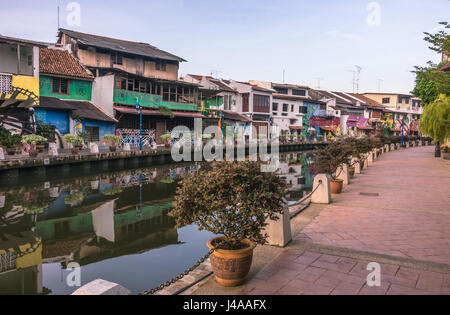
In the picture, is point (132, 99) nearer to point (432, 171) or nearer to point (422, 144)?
point (432, 171)

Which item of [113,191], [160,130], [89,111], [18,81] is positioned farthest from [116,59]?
[113,191]

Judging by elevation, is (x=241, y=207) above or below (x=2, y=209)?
above

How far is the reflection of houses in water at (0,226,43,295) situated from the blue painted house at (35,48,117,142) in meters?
17.9

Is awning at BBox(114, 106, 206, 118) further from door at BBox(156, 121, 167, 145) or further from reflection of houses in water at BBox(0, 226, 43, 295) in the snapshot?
reflection of houses in water at BBox(0, 226, 43, 295)

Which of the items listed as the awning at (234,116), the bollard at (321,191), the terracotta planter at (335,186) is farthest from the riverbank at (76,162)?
the awning at (234,116)

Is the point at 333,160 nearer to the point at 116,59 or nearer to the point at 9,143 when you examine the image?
the point at 9,143

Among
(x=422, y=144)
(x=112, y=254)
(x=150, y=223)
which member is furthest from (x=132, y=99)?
(x=422, y=144)

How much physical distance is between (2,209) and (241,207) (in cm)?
1071

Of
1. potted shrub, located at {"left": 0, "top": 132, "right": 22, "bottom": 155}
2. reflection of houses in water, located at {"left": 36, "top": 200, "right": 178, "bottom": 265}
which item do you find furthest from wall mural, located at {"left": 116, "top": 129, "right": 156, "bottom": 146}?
reflection of houses in water, located at {"left": 36, "top": 200, "right": 178, "bottom": 265}

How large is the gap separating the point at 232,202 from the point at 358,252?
8.89 feet

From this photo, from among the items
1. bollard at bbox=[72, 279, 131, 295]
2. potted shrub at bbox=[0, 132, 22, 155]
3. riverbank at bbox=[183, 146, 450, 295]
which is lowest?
riverbank at bbox=[183, 146, 450, 295]

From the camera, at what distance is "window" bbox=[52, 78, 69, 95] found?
26844 mm

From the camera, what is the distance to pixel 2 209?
1161 centimetres

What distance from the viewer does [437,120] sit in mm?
23016
